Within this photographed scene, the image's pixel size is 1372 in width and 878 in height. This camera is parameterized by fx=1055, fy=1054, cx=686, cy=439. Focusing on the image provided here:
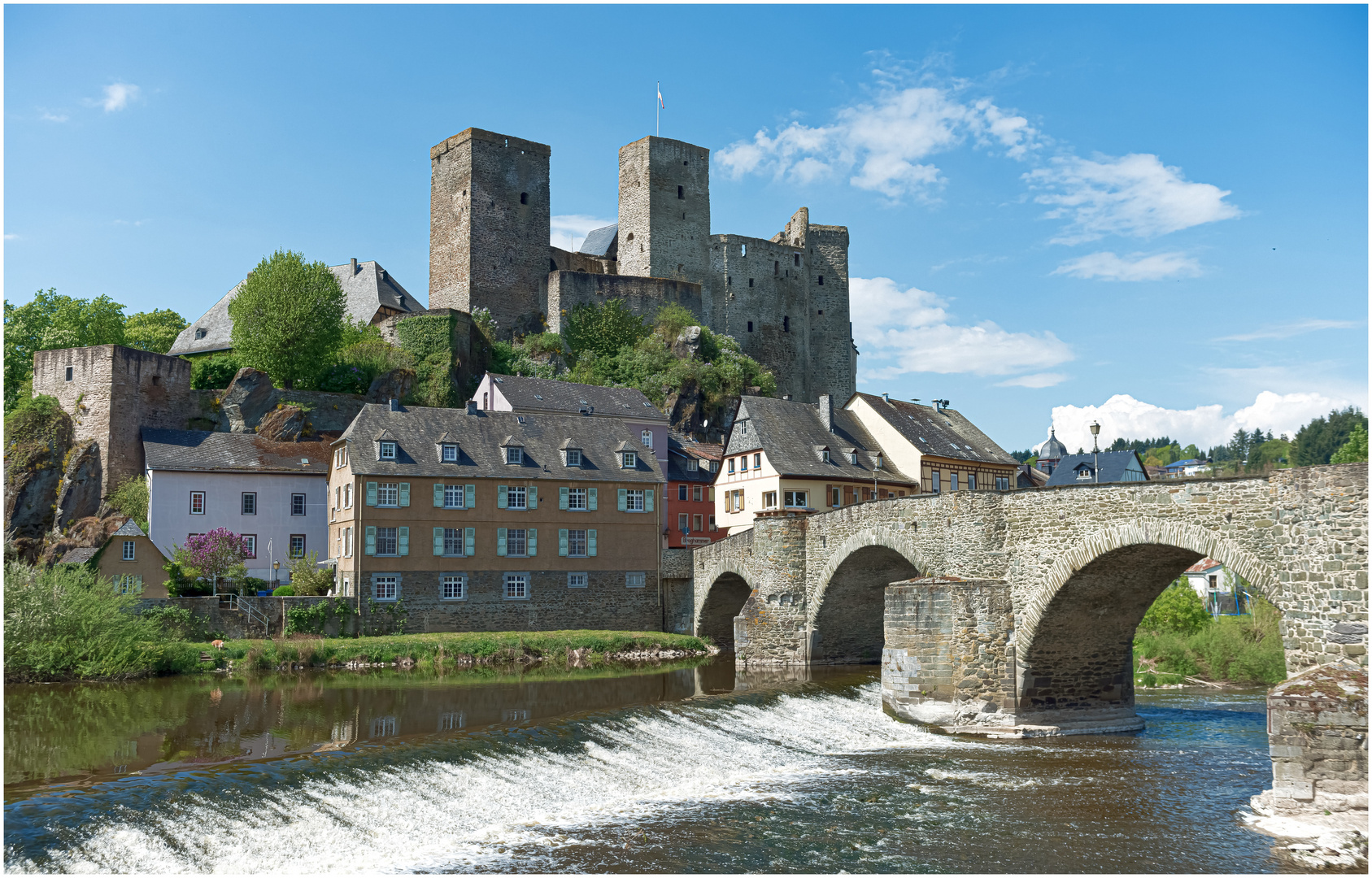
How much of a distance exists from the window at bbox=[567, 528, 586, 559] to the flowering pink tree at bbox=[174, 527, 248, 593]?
36.7 feet

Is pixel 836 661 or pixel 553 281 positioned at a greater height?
pixel 553 281

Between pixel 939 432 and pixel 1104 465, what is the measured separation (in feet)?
25.1

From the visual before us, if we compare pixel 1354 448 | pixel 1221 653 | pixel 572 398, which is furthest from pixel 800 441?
pixel 1354 448

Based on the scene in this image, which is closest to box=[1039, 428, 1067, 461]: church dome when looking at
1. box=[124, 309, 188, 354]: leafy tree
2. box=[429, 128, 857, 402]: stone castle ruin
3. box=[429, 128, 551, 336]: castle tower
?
box=[429, 128, 857, 402]: stone castle ruin

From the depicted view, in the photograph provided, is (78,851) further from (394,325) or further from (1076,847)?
(394,325)

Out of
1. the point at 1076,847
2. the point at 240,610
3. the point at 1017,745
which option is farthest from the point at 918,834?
the point at 240,610

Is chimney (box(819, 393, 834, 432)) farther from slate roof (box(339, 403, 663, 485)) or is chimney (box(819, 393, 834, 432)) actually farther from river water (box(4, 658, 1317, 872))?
river water (box(4, 658, 1317, 872))

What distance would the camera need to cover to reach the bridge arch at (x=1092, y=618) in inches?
742

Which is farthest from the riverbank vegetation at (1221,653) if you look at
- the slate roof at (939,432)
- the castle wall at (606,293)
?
the castle wall at (606,293)

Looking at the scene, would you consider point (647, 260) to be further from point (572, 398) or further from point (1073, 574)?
point (1073, 574)

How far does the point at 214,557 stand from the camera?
34.8m

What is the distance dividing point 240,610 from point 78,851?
72.2 feet

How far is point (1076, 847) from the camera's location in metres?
12.5

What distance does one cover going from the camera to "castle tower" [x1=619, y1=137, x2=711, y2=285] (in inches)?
2655
